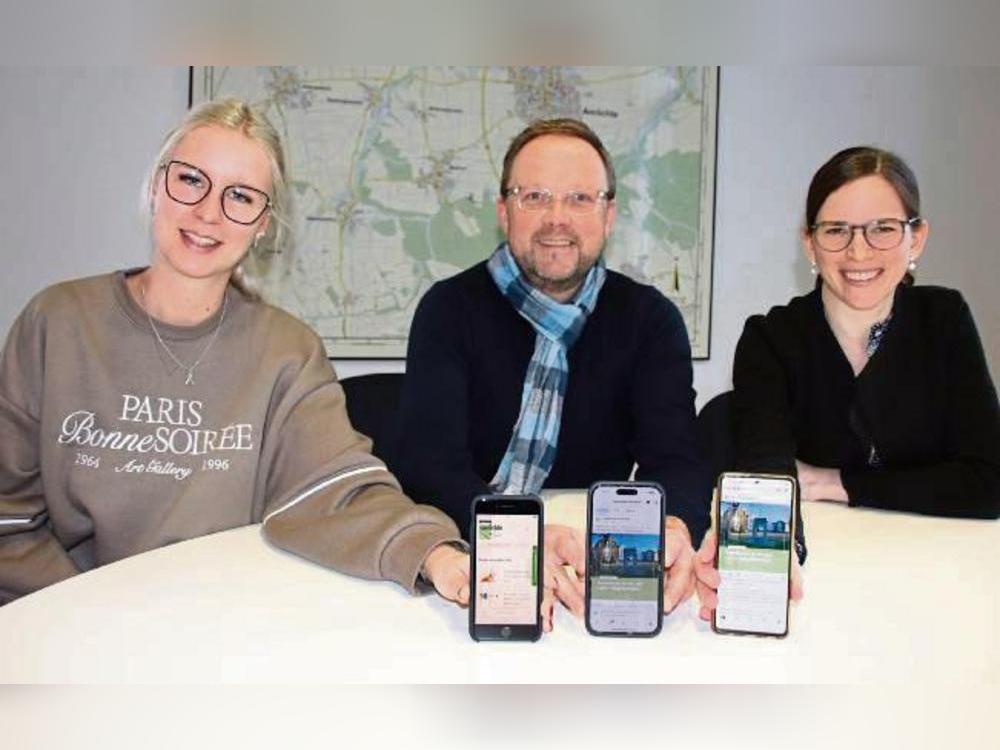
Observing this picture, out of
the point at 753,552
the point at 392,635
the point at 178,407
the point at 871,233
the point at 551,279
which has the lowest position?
the point at 392,635

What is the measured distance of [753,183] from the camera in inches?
137

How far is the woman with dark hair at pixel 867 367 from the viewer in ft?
6.63

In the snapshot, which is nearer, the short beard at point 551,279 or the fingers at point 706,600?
the fingers at point 706,600

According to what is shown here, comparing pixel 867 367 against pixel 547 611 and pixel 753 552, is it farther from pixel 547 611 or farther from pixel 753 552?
pixel 547 611

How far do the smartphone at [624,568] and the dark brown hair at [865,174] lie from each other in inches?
39.2

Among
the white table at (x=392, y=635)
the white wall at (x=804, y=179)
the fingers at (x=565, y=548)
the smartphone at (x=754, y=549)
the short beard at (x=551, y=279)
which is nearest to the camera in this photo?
the white table at (x=392, y=635)

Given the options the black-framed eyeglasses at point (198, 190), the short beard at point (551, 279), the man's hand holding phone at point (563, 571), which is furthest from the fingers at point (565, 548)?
the black-framed eyeglasses at point (198, 190)

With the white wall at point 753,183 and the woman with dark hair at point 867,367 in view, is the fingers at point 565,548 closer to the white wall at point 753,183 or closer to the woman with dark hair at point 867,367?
the woman with dark hair at point 867,367

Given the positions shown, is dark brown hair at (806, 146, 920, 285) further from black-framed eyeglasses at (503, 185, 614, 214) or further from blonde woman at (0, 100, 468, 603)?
blonde woman at (0, 100, 468, 603)

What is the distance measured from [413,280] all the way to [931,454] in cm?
180

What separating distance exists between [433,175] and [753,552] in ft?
7.41

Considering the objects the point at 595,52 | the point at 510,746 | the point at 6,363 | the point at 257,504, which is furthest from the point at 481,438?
the point at 595,52

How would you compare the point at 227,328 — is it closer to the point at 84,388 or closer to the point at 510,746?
the point at 84,388

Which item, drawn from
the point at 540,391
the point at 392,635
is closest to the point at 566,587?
the point at 392,635
